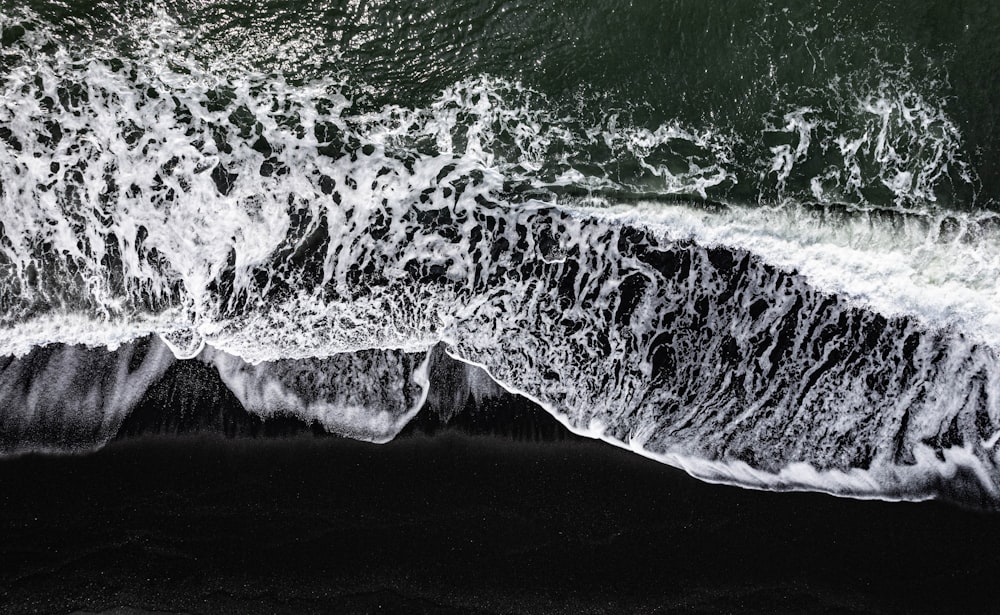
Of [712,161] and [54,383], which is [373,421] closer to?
[54,383]

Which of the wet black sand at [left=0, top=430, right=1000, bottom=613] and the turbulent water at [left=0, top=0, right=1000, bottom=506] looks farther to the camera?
the turbulent water at [left=0, top=0, right=1000, bottom=506]

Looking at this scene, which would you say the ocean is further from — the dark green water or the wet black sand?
the wet black sand

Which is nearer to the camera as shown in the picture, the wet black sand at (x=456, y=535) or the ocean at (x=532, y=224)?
the wet black sand at (x=456, y=535)

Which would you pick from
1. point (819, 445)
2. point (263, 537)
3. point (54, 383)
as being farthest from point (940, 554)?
point (54, 383)

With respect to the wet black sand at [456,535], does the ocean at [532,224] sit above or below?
above

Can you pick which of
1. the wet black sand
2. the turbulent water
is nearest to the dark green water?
the turbulent water

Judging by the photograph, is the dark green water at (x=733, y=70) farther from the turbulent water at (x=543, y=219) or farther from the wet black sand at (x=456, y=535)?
the wet black sand at (x=456, y=535)

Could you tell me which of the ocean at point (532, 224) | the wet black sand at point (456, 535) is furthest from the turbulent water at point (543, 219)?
the wet black sand at point (456, 535)
